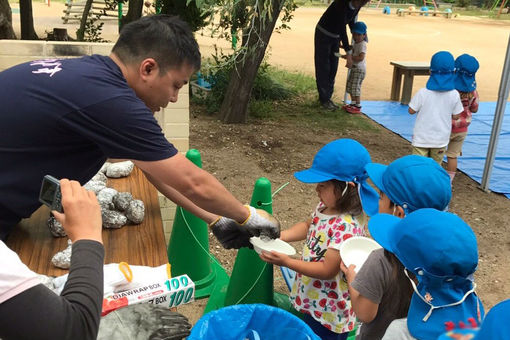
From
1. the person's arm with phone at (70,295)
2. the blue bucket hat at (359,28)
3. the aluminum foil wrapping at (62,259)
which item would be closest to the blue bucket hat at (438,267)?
the person's arm with phone at (70,295)

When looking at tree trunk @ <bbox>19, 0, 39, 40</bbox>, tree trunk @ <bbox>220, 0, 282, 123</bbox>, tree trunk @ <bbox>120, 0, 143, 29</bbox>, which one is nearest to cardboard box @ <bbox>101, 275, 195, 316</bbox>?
tree trunk @ <bbox>220, 0, 282, 123</bbox>

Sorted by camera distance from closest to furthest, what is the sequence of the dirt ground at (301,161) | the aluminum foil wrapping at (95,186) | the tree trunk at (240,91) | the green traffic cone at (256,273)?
the aluminum foil wrapping at (95,186), the green traffic cone at (256,273), the dirt ground at (301,161), the tree trunk at (240,91)

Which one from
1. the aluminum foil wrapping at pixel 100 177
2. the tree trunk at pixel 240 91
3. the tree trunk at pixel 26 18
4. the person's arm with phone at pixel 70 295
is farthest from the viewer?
the tree trunk at pixel 26 18

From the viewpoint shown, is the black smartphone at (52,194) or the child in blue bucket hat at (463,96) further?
the child in blue bucket hat at (463,96)

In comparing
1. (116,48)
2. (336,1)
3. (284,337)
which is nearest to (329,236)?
(284,337)

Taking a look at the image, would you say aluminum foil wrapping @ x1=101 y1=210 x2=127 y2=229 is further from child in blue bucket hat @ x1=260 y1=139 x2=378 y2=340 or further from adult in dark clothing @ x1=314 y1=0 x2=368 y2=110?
adult in dark clothing @ x1=314 y1=0 x2=368 y2=110

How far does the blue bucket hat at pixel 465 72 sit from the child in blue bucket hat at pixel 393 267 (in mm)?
3264

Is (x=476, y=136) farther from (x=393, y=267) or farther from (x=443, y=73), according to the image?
(x=393, y=267)

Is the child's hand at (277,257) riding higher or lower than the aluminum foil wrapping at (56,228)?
lower

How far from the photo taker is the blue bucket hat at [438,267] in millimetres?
1479

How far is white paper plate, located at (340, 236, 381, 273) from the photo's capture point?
2.14 m

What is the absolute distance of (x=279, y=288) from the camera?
3.67m

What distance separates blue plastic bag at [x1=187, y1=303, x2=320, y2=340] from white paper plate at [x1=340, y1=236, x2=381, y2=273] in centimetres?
33

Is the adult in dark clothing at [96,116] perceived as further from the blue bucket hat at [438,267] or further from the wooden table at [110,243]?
the blue bucket hat at [438,267]
